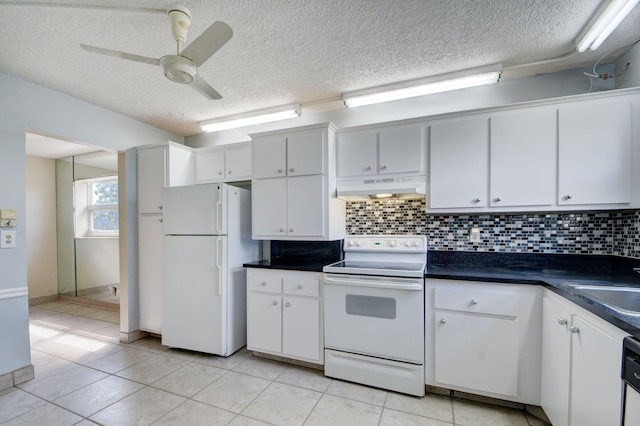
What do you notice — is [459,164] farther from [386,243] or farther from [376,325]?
[376,325]

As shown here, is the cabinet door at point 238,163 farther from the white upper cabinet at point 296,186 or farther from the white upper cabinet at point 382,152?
the white upper cabinet at point 382,152

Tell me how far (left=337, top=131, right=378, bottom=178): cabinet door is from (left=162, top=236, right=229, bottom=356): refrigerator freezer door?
4.42ft

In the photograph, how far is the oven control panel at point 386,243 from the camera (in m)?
2.49

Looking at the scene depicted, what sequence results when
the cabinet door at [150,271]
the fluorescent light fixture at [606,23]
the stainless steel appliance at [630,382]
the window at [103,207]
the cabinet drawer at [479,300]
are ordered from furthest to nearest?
the window at [103,207] → the cabinet door at [150,271] → the cabinet drawer at [479,300] → the fluorescent light fixture at [606,23] → the stainless steel appliance at [630,382]

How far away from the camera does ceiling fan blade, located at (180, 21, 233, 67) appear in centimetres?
136

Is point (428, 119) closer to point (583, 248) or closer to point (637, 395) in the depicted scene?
point (583, 248)

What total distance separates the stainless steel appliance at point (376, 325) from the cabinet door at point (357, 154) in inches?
34.0

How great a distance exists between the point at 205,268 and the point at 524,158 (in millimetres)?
2852

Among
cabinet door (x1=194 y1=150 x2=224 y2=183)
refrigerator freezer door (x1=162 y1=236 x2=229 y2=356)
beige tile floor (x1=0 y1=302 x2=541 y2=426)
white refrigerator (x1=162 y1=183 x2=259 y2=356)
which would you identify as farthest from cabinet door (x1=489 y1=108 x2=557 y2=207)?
cabinet door (x1=194 y1=150 x2=224 y2=183)

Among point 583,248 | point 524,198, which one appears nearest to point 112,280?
point 524,198

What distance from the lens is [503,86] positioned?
2406 millimetres

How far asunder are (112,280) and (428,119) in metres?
5.61

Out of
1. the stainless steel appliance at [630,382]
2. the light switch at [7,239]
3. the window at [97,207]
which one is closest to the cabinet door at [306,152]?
the stainless steel appliance at [630,382]

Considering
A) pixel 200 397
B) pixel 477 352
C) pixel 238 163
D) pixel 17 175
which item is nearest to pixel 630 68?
pixel 477 352
